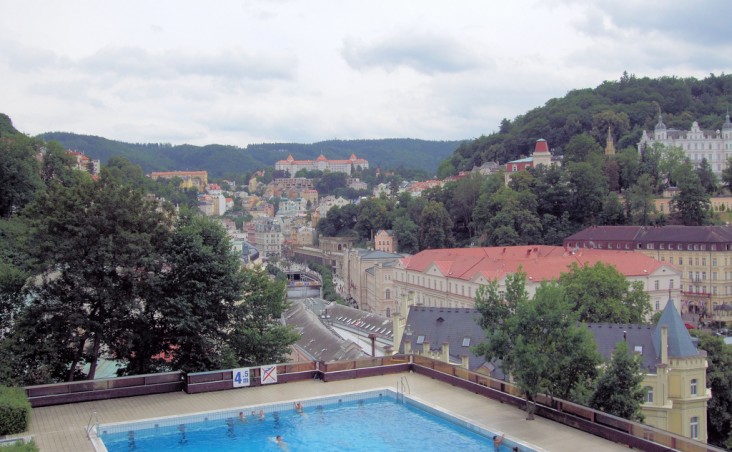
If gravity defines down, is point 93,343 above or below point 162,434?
above

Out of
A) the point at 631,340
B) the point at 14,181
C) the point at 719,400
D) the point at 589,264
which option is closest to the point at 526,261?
the point at 589,264

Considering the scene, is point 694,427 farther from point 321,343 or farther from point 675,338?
point 321,343

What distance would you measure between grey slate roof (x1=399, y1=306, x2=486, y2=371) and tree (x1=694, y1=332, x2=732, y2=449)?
35.6ft

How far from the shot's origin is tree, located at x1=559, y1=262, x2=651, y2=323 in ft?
138

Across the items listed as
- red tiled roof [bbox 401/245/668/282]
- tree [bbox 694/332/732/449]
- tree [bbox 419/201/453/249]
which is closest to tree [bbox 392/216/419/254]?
tree [bbox 419/201/453/249]

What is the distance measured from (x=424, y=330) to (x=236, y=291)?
59.4 ft

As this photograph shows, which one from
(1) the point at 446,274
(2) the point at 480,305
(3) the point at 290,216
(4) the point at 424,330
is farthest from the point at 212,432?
(3) the point at 290,216

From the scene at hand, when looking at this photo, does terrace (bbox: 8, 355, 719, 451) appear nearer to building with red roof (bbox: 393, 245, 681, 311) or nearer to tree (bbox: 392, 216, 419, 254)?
building with red roof (bbox: 393, 245, 681, 311)

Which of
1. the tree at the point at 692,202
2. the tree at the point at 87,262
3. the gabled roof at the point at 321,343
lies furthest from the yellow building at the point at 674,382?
the tree at the point at 692,202

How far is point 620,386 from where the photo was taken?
20.6m

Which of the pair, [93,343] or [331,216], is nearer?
[93,343]

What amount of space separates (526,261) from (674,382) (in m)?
31.4

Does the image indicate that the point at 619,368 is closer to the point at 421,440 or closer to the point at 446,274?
the point at 421,440

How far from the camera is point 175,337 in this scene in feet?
75.0
